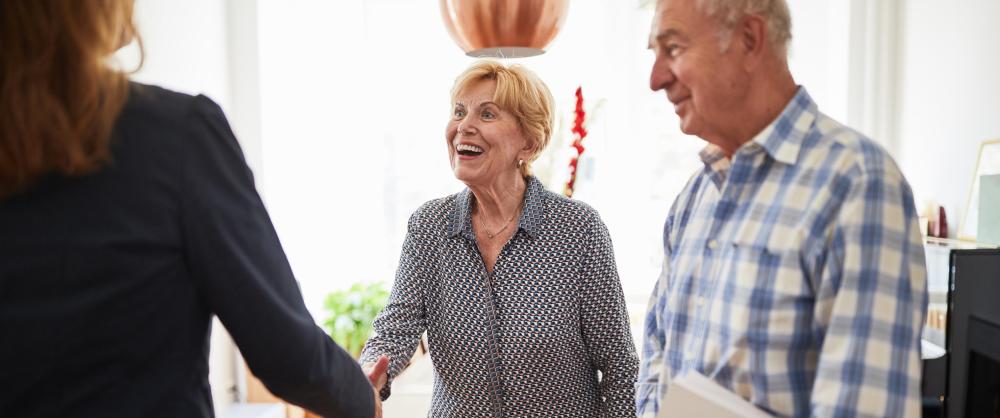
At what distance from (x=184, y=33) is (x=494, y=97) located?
5.44 ft

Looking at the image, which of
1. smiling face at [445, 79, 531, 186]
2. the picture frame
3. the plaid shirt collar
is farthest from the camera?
the picture frame

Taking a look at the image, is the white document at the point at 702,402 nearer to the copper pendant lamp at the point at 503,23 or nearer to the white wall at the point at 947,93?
the copper pendant lamp at the point at 503,23

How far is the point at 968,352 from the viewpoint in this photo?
4.93 feet

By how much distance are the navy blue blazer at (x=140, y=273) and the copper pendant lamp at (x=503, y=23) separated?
1013 millimetres

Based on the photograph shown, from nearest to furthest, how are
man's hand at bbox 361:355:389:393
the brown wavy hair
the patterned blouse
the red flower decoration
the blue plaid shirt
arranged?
the brown wavy hair → the blue plaid shirt → man's hand at bbox 361:355:389:393 → the patterned blouse → the red flower decoration

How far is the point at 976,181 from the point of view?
96.8 inches

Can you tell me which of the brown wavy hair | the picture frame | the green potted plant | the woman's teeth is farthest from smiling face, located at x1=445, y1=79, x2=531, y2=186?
the green potted plant

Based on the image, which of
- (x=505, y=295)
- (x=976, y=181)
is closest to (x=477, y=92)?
(x=505, y=295)

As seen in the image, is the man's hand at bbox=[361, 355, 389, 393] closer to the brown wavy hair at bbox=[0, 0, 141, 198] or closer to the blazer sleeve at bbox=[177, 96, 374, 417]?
the blazer sleeve at bbox=[177, 96, 374, 417]

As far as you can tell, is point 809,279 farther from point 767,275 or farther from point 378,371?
point 378,371

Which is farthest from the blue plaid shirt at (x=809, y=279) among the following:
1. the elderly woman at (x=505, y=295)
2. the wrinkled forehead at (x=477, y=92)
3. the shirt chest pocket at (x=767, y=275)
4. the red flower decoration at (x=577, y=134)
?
the red flower decoration at (x=577, y=134)

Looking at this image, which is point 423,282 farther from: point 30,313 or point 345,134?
point 345,134

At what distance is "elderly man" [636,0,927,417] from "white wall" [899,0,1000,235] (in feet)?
5.85

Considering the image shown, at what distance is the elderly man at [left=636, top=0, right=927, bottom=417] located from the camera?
0.85m
